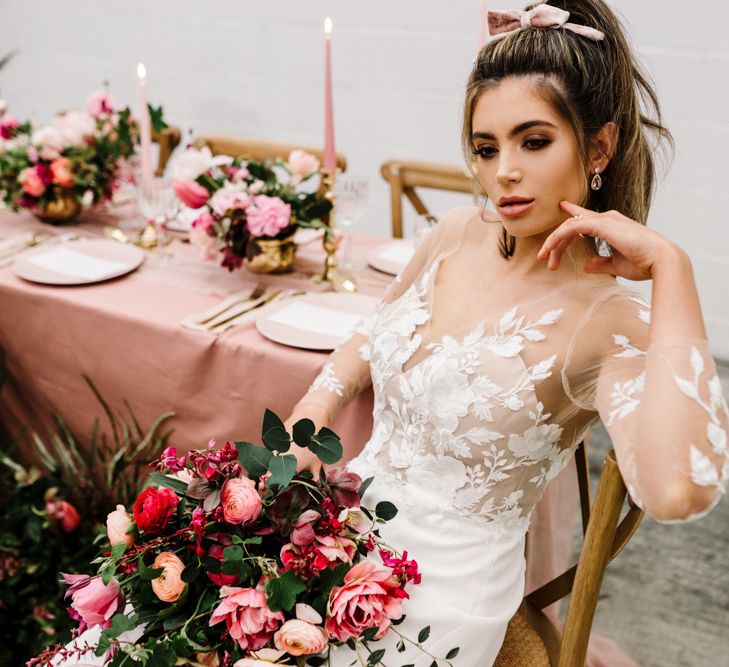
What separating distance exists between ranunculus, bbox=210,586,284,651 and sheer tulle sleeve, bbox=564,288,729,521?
50 cm

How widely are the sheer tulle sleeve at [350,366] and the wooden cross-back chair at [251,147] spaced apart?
125cm

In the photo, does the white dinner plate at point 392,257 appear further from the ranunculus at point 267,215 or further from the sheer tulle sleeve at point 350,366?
the sheer tulle sleeve at point 350,366

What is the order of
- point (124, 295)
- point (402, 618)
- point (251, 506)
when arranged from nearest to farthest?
point (251, 506) < point (402, 618) < point (124, 295)

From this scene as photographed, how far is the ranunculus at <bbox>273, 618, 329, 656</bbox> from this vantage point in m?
0.96

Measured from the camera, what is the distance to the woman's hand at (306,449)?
1306mm

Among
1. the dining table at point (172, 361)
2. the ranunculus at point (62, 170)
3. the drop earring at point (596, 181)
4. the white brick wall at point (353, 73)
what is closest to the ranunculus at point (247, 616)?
the dining table at point (172, 361)

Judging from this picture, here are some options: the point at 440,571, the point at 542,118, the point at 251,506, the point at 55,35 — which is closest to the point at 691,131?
the point at 542,118

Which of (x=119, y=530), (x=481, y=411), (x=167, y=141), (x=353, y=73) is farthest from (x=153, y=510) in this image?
(x=353, y=73)

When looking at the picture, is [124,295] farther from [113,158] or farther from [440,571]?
[440,571]

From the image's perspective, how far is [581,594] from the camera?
Result: 1045mm

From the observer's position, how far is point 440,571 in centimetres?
120

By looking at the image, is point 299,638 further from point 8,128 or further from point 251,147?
point 251,147

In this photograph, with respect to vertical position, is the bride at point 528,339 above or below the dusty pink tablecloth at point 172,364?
above

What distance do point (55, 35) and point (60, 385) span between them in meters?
2.86
